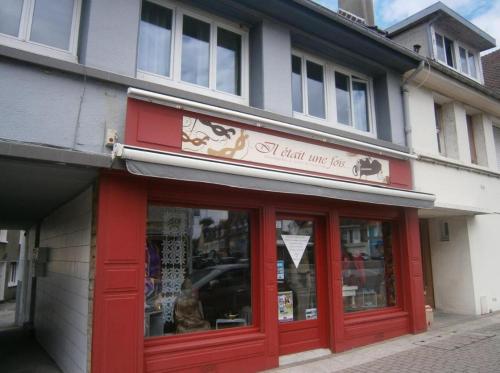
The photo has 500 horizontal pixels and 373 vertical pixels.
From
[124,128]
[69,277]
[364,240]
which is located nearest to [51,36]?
[124,128]

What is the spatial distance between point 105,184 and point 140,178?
44 centimetres

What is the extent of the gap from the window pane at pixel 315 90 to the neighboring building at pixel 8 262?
1849cm

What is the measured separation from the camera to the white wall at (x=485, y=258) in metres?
10.7

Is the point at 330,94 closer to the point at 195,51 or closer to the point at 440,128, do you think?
the point at 195,51

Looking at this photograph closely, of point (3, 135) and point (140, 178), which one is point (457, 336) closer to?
point (140, 178)

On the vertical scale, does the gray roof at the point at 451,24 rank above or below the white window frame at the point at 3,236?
above

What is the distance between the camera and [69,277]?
21.0 ft

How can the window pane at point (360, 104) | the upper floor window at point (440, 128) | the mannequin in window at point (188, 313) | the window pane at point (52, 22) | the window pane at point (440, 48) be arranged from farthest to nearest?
the window pane at point (440, 48), the upper floor window at point (440, 128), the window pane at point (360, 104), the mannequin in window at point (188, 313), the window pane at point (52, 22)

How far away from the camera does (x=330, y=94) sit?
27.3 ft

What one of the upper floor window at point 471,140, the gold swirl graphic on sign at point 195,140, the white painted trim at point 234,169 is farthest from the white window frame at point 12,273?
the upper floor window at point 471,140

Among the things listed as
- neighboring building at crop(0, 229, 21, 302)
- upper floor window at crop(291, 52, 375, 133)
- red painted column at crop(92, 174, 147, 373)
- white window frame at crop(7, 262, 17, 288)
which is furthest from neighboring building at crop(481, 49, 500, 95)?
white window frame at crop(7, 262, 17, 288)

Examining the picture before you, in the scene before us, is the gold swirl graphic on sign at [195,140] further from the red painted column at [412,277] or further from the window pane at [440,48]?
the window pane at [440,48]

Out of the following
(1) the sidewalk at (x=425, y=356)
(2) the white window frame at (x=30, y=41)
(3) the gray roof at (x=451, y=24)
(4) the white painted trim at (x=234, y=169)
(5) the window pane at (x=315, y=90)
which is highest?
(3) the gray roof at (x=451, y=24)

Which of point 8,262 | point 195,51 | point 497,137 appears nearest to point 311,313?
point 195,51
